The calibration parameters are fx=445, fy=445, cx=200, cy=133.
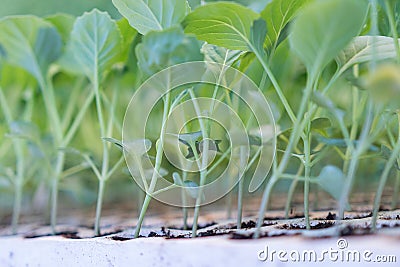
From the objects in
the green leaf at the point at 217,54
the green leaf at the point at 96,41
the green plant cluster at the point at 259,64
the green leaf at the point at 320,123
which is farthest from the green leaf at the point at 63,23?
the green leaf at the point at 320,123

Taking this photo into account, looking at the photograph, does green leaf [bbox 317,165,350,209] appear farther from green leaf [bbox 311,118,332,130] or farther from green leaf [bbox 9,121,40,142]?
green leaf [bbox 9,121,40,142]

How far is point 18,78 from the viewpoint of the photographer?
0.65 meters

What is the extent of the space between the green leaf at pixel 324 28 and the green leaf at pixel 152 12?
0.42 ft

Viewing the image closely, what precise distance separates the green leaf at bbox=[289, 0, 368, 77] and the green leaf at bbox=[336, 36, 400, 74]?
62 millimetres

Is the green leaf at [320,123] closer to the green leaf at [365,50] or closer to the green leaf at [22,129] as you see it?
the green leaf at [365,50]

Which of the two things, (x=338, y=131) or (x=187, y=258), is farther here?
(x=338, y=131)

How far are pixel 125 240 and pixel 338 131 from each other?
0.24 metres

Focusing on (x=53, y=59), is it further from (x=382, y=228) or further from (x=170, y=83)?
(x=382, y=228)

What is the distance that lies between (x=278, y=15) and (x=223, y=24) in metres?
0.05

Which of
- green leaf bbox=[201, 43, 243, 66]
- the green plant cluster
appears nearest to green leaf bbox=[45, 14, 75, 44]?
the green plant cluster

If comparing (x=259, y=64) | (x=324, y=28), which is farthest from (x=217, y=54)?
(x=324, y=28)

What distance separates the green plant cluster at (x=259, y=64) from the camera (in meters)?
0.31

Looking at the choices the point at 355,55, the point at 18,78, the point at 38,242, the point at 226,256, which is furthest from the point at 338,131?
the point at 18,78

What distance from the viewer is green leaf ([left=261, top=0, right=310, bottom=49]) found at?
374 millimetres
